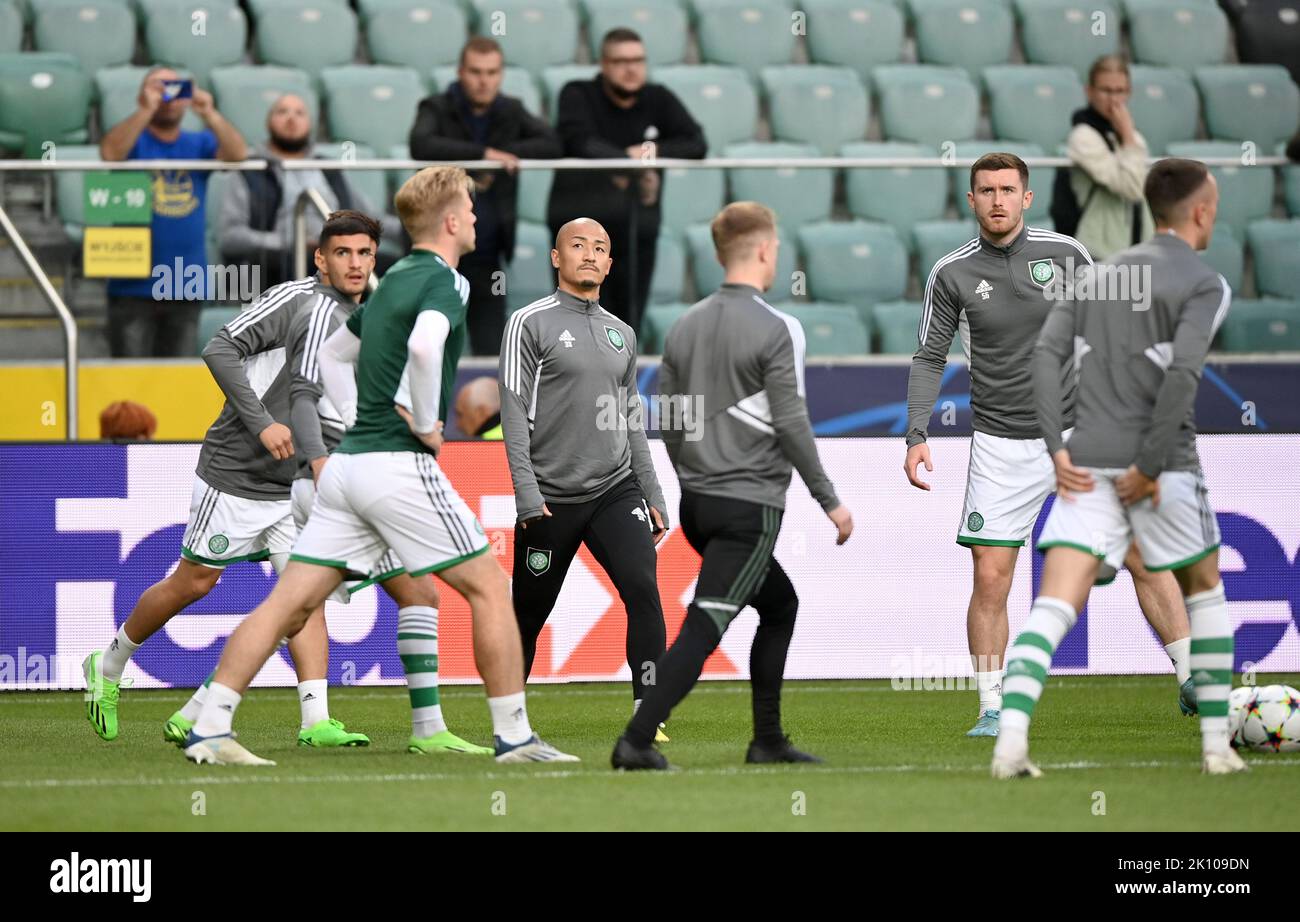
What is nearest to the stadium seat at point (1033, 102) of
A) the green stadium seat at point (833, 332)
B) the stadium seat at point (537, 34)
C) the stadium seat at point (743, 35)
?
the stadium seat at point (743, 35)

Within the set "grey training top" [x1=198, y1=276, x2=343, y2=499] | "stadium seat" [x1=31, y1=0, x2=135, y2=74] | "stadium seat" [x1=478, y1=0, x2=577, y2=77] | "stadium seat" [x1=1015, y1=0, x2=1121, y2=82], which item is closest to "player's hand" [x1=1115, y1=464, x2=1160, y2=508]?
"grey training top" [x1=198, y1=276, x2=343, y2=499]

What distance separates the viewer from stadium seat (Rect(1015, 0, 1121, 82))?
16328 millimetres

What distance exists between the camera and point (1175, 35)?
54.1 ft

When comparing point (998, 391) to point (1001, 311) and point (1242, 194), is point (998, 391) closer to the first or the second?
point (1001, 311)

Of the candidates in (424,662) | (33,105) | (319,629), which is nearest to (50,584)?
(319,629)

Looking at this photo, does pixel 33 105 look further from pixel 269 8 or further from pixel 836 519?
pixel 836 519

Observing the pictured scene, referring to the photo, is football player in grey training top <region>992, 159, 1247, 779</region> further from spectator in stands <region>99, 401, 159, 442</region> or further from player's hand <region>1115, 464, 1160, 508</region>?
spectator in stands <region>99, 401, 159, 442</region>

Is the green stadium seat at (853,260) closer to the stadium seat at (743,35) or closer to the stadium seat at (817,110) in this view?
the stadium seat at (817,110)

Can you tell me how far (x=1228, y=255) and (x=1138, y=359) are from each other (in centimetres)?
652

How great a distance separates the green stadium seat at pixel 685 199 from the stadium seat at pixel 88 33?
534cm

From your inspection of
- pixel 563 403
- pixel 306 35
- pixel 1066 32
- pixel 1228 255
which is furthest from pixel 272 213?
pixel 1066 32

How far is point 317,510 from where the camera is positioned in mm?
7043

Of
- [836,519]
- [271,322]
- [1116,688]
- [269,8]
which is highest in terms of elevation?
[269,8]
